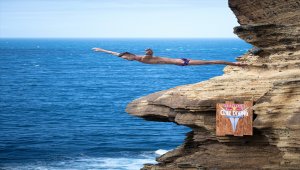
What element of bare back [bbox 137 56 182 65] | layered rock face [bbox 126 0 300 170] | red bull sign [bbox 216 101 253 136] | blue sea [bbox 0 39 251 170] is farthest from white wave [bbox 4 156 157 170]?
bare back [bbox 137 56 182 65]

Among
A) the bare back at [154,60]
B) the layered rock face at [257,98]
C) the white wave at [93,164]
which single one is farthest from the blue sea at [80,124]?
the bare back at [154,60]

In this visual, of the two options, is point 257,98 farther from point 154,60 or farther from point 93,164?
point 93,164

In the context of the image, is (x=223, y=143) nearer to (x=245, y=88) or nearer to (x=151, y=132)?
(x=245, y=88)

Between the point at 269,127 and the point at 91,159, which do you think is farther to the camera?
the point at 91,159

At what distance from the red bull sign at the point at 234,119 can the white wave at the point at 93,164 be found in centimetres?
2255

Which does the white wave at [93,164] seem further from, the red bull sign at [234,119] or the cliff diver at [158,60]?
the cliff diver at [158,60]

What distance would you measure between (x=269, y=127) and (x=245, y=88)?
2768mm

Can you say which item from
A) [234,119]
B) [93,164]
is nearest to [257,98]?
[234,119]

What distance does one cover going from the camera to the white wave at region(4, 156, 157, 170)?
60781 millimetres

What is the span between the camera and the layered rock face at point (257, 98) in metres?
34.8

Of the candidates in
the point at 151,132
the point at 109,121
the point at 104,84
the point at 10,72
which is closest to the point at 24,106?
the point at 109,121

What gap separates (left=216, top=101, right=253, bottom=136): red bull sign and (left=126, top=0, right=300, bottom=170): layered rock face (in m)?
0.38

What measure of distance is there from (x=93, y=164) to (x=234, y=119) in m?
27.9

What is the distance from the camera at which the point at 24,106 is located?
354 feet
